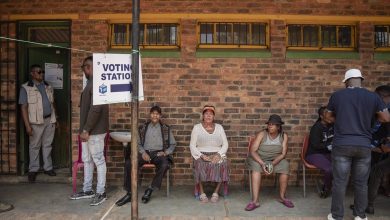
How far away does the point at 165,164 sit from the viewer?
6191 mm

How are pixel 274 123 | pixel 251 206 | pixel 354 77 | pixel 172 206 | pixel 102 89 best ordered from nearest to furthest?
pixel 102 89 → pixel 354 77 → pixel 251 206 → pixel 172 206 → pixel 274 123

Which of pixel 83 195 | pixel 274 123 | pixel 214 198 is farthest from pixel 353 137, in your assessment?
pixel 83 195

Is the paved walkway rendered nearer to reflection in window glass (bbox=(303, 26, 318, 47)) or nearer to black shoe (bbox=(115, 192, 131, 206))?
black shoe (bbox=(115, 192, 131, 206))

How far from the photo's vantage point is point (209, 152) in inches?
250

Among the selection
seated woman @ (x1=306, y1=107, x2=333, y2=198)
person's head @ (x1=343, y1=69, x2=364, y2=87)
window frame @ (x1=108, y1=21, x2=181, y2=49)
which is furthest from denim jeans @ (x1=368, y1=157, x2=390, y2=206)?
window frame @ (x1=108, y1=21, x2=181, y2=49)

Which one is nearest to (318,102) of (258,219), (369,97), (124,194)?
(369,97)

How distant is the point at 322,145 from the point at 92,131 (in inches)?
128

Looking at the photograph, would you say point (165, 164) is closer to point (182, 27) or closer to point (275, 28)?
point (182, 27)

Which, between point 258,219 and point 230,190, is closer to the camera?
point 258,219

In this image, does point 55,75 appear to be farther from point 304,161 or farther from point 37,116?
point 304,161

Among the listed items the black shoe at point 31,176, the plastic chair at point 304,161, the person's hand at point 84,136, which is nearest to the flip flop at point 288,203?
the plastic chair at point 304,161

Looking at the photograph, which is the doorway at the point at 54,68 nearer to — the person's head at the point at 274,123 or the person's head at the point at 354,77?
the person's head at the point at 274,123

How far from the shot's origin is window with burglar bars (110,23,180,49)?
273 inches

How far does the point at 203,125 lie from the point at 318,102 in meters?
1.88
